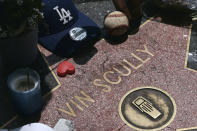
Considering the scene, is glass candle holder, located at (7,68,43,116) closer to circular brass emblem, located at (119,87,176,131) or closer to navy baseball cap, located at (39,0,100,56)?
navy baseball cap, located at (39,0,100,56)

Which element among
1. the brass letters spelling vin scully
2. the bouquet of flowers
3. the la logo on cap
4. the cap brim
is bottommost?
the brass letters spelling vin scully

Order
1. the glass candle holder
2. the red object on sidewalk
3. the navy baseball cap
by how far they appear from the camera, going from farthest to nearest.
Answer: the navy baseball cap → the red object on sidewalk → the glass candle holder

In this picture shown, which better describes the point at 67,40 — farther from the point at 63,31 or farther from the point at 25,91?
the point at 25,91

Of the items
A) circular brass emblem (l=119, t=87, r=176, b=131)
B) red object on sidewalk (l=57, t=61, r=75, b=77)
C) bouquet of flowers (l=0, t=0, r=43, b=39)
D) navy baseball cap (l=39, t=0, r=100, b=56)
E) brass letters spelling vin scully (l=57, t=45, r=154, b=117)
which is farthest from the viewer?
navy baseball cap (l=39, t=0, r=100, b=56)

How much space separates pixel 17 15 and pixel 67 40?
1613mm

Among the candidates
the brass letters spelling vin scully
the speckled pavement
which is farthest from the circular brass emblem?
the brass letters spelling vin scully

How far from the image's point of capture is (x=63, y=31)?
7.99m

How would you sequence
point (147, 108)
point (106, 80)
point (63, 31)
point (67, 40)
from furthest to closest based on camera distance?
point (63, 31), point (67, 40), point (106, 80), point (147, 108)

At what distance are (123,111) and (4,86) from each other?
247cm

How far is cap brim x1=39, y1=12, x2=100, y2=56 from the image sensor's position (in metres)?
7.82

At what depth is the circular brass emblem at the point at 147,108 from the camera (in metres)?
6.66

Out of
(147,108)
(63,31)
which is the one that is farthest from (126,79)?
(63,31)

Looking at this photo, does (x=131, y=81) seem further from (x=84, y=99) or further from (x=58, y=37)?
(x=58, y=37)

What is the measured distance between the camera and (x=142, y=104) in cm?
695
